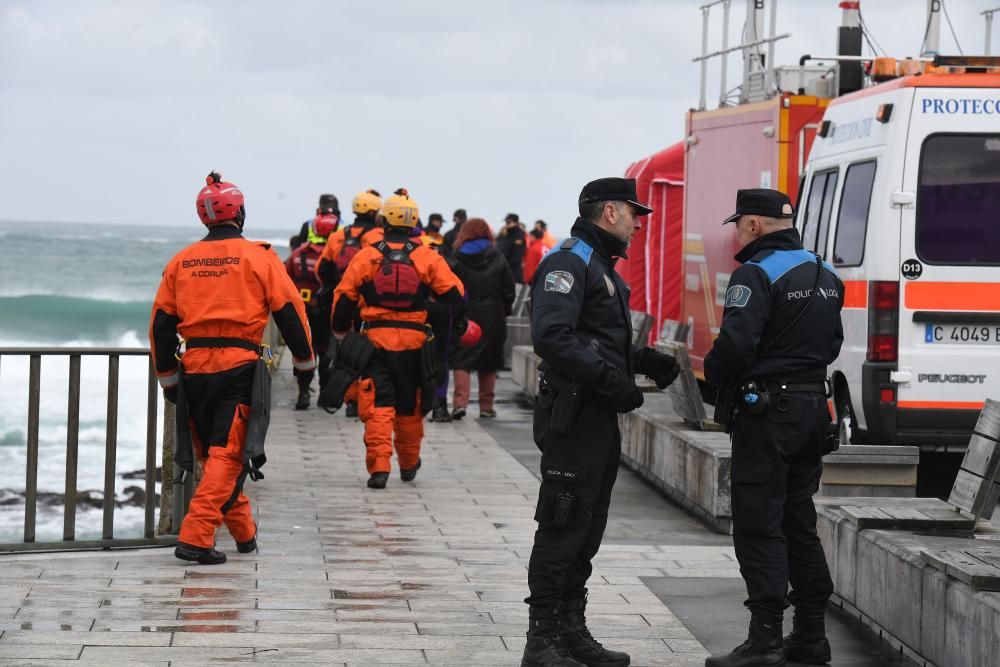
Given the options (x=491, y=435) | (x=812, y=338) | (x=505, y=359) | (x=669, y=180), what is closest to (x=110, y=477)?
(x=812, y=338)

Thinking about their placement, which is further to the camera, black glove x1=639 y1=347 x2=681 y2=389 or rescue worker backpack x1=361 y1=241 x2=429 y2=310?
rescue worker backpack x1=361 y1=241 x2=429 y2=310

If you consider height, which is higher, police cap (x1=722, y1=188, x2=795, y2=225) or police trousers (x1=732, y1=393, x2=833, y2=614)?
police cap (x1=722, y1=188, x2=795, y2=225)

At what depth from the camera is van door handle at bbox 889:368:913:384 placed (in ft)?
33.7

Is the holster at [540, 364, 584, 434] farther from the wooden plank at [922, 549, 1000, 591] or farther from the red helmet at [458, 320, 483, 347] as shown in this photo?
the red helmet at [458, 320, 483, 347]

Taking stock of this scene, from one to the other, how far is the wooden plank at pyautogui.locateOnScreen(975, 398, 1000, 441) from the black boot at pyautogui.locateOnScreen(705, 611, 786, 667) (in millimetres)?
1143

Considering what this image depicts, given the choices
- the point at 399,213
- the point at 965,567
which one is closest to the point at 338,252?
the point at 399,213

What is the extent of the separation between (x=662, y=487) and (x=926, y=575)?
4.99 meters

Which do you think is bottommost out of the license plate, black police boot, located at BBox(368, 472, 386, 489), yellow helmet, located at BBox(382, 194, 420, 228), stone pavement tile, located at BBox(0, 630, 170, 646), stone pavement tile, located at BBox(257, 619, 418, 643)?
stone pavement tile, located at BBox(0, 630, 170, 646)

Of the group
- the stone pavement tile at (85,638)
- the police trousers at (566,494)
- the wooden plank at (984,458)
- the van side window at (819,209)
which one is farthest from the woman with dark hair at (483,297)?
the police trousers at (566,494)

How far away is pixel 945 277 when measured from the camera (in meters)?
10.3

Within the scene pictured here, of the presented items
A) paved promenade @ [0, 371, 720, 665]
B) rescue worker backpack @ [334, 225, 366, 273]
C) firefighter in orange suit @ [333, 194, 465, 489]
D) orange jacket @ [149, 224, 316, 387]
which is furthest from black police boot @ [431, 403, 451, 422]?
orange jacket @ [149, 224, 316, 387]

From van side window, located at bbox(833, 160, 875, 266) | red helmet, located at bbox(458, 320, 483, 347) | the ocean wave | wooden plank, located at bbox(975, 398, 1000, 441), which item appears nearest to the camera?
wooden plank, located at bbox(975, 398, 1000, 441)

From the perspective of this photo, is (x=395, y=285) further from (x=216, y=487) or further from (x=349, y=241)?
(x=349, y=241)

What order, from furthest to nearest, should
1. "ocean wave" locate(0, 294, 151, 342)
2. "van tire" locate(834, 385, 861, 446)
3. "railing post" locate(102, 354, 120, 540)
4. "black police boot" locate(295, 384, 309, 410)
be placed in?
"ocean wave" locate(0, 294, 151, 342)
"black police boot" locate(295, 384, 309, 410)
"van tire" locate(834, 385, 861, 446)
"railing post" locate(102, 354, 120, 540)
